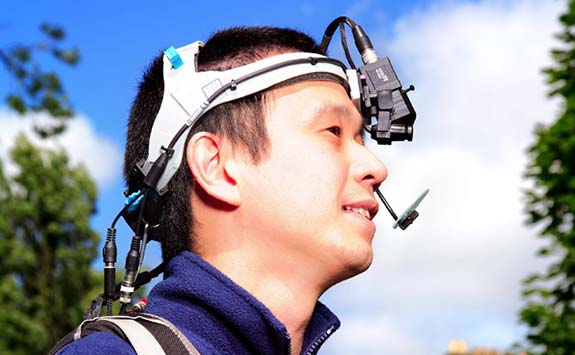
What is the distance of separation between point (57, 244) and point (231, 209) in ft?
110

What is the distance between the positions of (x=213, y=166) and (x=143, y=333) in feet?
2.44

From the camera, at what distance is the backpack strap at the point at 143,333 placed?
2838 millimetres

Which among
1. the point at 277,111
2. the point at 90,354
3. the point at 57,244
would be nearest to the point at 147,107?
the point at 277,111

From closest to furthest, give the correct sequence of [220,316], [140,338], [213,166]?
[140,338]
[220,316]
[213,166]

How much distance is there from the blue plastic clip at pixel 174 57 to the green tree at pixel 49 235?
103 ft

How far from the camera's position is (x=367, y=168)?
338 cm

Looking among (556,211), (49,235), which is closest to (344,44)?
(556,211)

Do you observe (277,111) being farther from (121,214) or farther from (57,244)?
(57,244)

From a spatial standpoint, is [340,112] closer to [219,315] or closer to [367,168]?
[367,168]

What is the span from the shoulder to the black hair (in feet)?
1.93

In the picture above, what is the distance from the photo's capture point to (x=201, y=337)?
313 cm

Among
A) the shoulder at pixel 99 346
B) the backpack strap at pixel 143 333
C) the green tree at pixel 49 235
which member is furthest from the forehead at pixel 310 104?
the green tree at pixel 49 235

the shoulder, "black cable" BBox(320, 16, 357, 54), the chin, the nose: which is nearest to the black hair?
"black cable" BBox(320, 16, 357, 54)

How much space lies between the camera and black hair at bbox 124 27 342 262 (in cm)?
345
